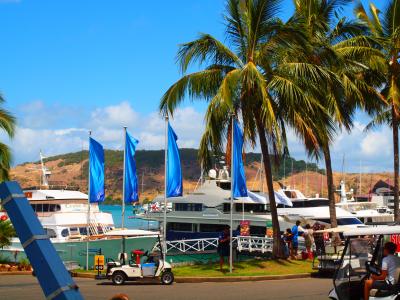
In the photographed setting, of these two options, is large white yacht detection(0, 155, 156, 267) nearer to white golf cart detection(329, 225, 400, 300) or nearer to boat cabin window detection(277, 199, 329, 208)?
boat cabin window detection(277, 199, 329, 208)

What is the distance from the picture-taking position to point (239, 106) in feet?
81.9

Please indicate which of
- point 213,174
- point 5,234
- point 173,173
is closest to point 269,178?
point 173,173

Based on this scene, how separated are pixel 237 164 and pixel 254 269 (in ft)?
12.8

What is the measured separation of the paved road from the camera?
689 inches

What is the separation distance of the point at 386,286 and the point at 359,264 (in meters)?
0.94

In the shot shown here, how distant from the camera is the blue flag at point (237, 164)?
24.2m

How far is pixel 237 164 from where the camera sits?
24422 millimetres

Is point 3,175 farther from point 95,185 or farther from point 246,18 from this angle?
point 246,18

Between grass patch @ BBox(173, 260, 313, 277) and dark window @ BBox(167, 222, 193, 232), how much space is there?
18251mm

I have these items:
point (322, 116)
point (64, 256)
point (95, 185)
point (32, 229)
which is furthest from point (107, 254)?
point (32, 229)

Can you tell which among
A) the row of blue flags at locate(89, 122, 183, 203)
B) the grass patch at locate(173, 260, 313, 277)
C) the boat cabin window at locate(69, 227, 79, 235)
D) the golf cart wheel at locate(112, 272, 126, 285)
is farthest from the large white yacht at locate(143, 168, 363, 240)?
the golf cart wheel at locate(112, 272, 126, 285)

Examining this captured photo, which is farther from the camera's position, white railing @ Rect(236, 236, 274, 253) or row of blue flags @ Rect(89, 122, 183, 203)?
white railing @ Rect(236, 236, 274, 253)

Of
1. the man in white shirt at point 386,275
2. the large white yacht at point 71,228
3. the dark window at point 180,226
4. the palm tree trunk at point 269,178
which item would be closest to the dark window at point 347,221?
the dark window at point 180,226

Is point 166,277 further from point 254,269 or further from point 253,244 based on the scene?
point 253,244
